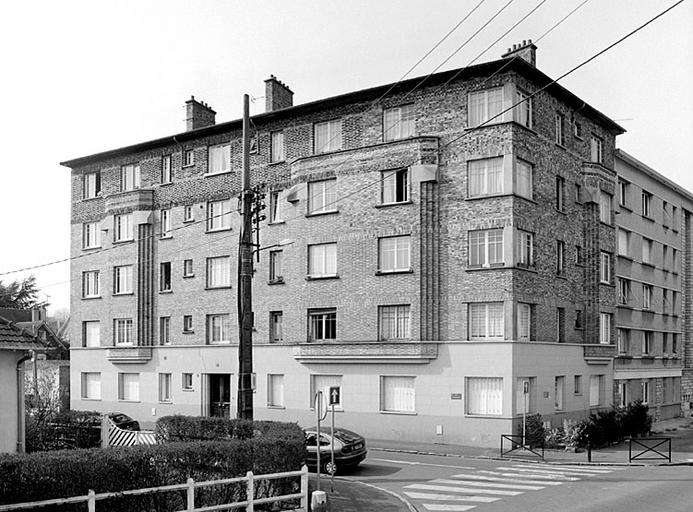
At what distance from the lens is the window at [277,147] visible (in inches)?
1497

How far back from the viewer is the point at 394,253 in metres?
33.6

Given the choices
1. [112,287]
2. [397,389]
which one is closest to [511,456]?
[397,389]

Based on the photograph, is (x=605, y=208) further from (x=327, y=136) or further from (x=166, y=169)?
(x=166, y=169)

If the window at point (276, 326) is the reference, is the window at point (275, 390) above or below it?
below

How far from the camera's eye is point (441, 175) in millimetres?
32781

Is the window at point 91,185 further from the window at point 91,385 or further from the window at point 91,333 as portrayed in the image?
the window at point 91,385

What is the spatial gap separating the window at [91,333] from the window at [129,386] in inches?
105

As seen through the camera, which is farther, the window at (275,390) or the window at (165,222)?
the window at (165,222)

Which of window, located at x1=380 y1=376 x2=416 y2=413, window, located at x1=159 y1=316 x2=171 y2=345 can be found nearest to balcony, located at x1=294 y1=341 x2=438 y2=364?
window, located at x1=380 y1=376 x2=416 y2=413

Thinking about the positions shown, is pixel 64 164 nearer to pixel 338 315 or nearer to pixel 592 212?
pixel 338 315

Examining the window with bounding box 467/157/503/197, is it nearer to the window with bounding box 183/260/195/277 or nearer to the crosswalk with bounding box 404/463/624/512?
the crosswalk with bounding box 404/463/624/512

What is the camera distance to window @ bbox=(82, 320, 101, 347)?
147 feet

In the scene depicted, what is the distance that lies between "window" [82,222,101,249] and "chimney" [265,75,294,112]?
13.0 meters

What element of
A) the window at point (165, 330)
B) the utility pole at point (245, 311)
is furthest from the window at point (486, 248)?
the window at point (165, 330)
